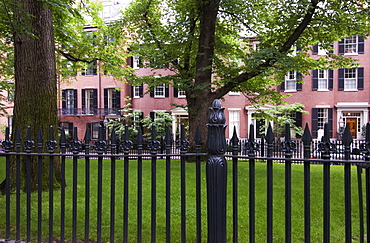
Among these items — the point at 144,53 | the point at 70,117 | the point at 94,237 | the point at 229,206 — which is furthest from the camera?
the point at 70,117

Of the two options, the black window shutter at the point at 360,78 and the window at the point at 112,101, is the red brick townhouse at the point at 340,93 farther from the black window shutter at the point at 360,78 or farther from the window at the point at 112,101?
the window at the point at 112,101

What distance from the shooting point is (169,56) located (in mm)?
14562

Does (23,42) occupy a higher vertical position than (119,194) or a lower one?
higher

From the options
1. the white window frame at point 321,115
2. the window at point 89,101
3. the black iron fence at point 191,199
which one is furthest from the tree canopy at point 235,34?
the window at point 89,101

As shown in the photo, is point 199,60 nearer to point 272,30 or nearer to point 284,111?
point 272,30

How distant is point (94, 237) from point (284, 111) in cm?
2361

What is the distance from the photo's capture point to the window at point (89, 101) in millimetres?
29656

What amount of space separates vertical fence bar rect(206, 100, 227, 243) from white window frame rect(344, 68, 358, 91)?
27008 mm

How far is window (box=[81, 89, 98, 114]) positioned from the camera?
29656mm

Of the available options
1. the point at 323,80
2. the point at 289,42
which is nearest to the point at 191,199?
the point at 289,42

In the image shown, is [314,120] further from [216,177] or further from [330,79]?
[216,177]

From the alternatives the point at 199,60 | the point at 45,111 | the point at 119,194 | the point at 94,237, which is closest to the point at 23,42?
the point at 45,111

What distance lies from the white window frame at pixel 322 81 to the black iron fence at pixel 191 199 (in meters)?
18.6

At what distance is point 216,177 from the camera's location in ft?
8.27
